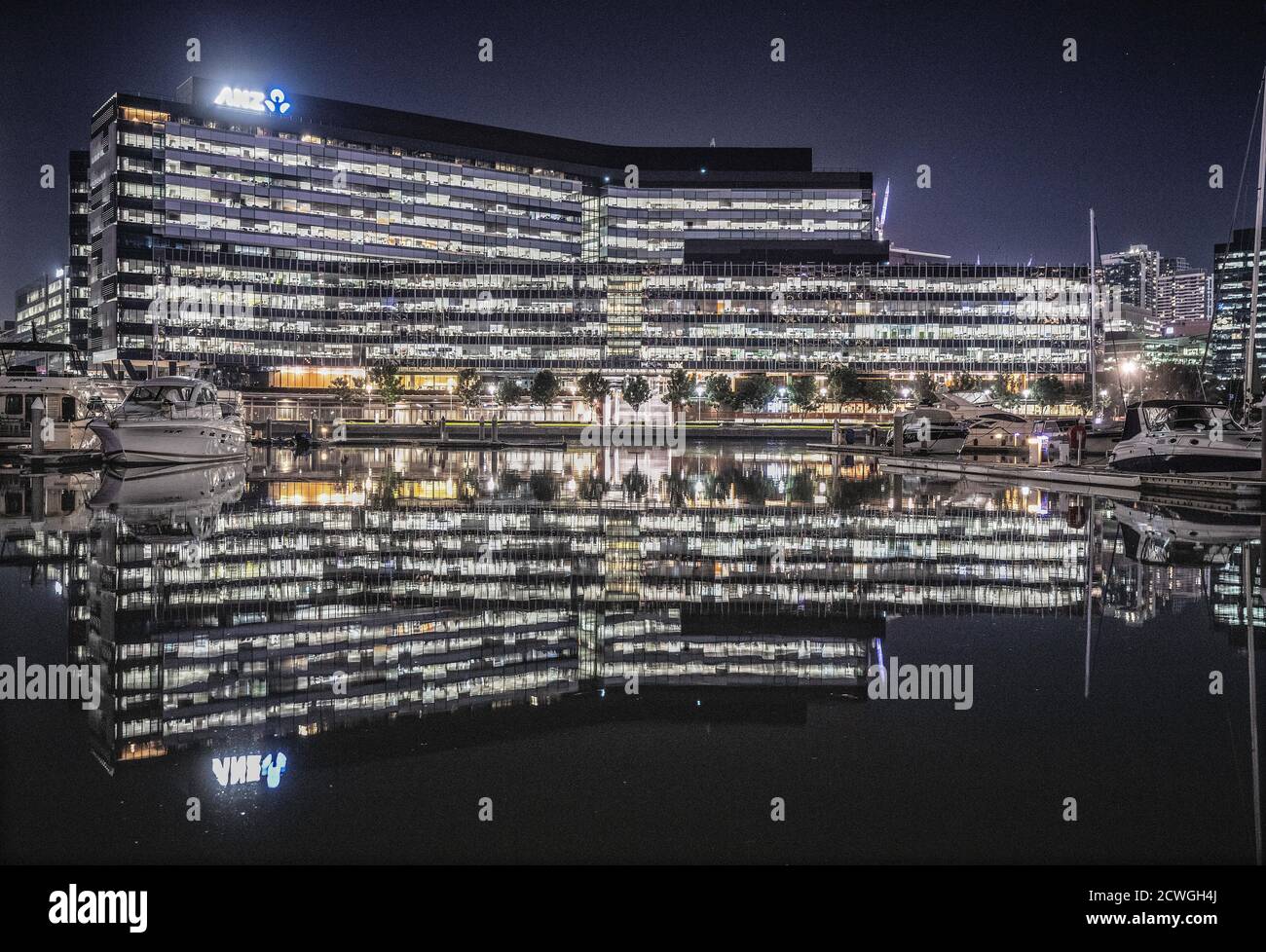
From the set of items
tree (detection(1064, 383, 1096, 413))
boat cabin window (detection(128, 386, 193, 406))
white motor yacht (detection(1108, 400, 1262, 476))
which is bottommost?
white motor yacht (detection(1108, 400, 1262, 476))

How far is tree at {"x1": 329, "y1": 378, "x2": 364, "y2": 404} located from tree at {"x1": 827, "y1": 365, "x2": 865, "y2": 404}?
57404 millimetres

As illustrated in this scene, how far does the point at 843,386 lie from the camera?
12219cm

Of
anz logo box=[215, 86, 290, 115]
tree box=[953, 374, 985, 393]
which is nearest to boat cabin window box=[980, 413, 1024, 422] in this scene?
tree box=[953, 374, 985, 393]

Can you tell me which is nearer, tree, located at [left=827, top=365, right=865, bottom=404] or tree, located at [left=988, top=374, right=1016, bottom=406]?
tree, located at [left=827, top=365, right=865, bottom=404]

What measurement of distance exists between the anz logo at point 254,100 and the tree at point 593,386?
57210 mm

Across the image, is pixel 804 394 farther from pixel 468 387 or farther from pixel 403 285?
pixel 403 285

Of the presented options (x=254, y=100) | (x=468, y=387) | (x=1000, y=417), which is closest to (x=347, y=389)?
(x=468, y=387)

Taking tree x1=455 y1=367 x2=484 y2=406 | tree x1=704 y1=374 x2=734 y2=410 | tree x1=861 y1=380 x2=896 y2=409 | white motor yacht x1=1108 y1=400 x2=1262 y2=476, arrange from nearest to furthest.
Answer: white motor yacht x1=1108 y1=400 x2=1262 y2=476, tree x1=455 y1=367 x2=484 y2=406, tree x1=704 y1=374 x2=734 y2=410, tree x1=861 y1=380 x2=896 y2=409

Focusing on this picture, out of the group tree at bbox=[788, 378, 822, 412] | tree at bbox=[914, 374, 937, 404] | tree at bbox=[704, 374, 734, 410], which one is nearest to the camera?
tree at bbox=[914, 374, 937, 404]

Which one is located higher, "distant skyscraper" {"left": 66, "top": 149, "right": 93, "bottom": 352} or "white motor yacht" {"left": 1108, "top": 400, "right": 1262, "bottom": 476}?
"distant skyscraper" {"left": 66, "top": 149, "right": 93, "bottom": 352}

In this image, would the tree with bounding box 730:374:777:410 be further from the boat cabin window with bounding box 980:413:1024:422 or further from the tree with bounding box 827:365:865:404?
the boat cabin window with bounding box 980:413:1024:422

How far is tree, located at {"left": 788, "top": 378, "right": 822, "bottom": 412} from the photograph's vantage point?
12962 centimetres

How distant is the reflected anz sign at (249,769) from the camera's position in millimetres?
4891
